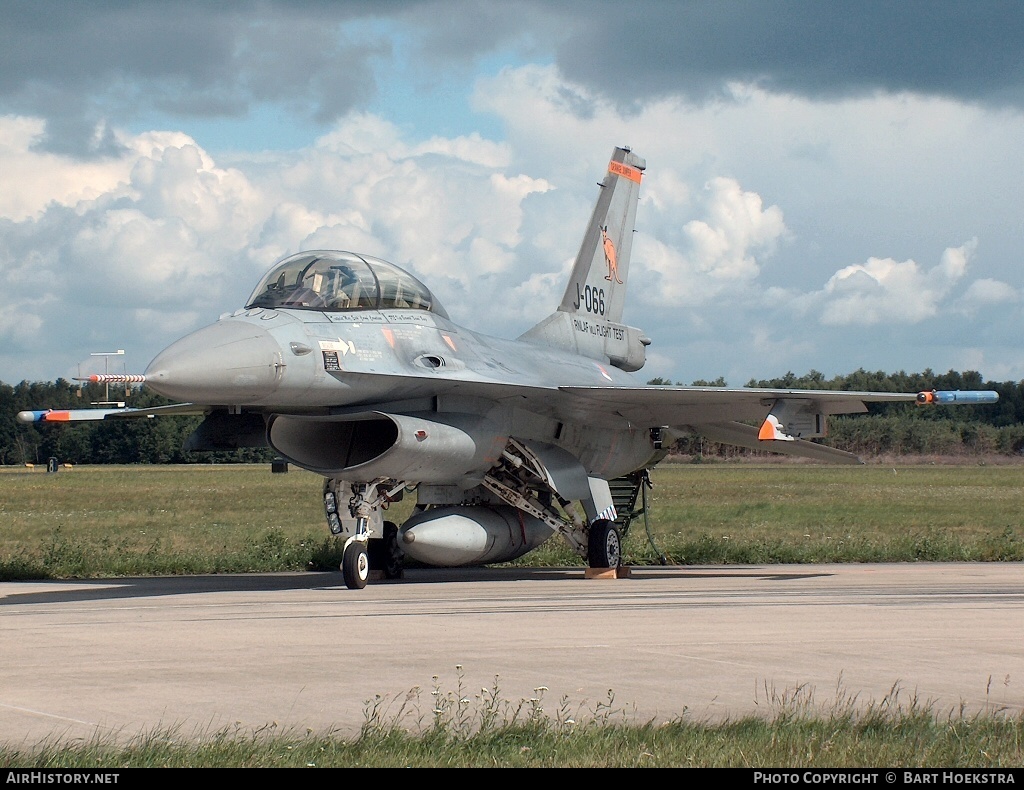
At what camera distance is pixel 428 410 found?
1483cm

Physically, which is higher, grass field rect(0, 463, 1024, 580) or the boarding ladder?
the boarding ladder

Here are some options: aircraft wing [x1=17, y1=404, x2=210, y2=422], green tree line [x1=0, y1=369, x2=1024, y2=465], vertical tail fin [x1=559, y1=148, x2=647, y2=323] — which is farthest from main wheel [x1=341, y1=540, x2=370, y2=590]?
green tree line [x1=0, y1=369, x2=1024, y2=465]

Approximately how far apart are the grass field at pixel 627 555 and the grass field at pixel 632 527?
0.18ft

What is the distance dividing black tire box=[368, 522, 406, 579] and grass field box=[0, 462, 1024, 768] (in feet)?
6.46

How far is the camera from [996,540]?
20812mm

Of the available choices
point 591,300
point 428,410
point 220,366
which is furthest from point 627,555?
point 220,366

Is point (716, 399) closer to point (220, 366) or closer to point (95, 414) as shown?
point (220, 366)

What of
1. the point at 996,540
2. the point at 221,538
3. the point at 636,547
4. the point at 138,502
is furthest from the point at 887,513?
the point at 138,502

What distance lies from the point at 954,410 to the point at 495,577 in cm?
11268

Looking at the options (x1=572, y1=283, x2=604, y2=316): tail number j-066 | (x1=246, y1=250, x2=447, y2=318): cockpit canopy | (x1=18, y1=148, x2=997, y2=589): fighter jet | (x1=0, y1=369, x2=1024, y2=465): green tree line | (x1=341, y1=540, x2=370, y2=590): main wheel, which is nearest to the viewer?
(x1=18, y1=148, x2=997, y2=589): fighter jet

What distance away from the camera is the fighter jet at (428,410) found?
42.6ft

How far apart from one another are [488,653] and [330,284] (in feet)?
20.7

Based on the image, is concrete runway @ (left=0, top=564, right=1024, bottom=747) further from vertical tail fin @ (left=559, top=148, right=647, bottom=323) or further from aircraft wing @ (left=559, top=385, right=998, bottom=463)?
vertical tail fin @ (left=559, top=148, right=647, bottom=323)

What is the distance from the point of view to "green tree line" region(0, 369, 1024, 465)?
9244cm
